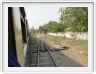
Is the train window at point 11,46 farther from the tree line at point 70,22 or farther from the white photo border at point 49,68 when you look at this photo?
the tree line at point 70,22

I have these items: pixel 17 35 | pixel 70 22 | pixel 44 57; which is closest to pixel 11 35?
pixel 17 35

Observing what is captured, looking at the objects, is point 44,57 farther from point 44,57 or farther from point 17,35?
point 17,35

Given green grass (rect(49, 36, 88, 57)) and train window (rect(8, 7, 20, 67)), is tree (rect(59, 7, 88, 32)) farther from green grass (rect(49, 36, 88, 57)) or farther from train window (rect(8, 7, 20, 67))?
train window (rect(8, 7, 20, 67))

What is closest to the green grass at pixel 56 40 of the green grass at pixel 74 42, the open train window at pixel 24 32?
the green grass at pixel 74 42

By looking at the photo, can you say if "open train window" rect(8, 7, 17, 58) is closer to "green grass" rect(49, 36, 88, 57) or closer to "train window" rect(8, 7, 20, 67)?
"train window" rect(8, 7, 20, 67)

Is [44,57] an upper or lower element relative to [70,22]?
lower

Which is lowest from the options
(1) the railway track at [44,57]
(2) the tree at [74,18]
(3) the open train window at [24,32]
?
(1) the railway track at [44,57]

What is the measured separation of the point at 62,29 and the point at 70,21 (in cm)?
9

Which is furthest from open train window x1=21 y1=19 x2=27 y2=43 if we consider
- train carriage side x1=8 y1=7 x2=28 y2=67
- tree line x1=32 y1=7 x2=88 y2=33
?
tree line x1=32 y1=7 x2=88 y2=33

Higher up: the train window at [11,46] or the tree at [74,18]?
the tree at [74,18]

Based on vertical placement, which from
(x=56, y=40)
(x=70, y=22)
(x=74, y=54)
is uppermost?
(x=70, y=22)

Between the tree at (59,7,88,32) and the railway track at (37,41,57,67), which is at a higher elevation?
the tree at (59,7,88,32)

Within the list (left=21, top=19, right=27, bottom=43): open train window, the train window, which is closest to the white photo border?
the train window

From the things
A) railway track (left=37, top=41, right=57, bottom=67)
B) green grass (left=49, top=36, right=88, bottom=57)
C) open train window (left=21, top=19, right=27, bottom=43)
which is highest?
open train window (left=21, top=19, right=27, bottom=43)
